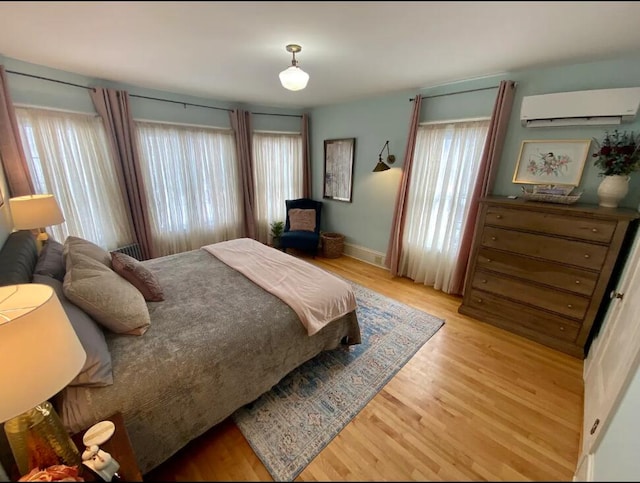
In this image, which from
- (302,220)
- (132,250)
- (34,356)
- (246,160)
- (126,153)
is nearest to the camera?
(34,356)

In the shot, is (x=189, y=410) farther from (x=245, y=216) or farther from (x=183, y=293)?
(x=245, y=216)

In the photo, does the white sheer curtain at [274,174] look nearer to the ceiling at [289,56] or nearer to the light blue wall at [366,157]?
the light blue wall at [366,157]

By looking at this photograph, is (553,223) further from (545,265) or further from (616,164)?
(616,164)

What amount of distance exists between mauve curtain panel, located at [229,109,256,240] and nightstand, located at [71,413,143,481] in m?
3.17

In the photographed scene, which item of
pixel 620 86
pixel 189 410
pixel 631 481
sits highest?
pixel 620 86

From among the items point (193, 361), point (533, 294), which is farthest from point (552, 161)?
point (193, 361)

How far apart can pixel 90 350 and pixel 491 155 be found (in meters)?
3.32

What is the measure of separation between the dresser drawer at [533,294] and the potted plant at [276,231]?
2972mm

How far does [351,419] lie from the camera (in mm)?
1530

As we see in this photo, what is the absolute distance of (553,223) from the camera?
6.61ft

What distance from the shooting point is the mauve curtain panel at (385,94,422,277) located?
9.78 ft

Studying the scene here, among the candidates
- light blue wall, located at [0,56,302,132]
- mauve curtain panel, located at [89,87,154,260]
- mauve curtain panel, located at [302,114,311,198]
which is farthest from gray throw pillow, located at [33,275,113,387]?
mauve curtain panel, located at [302,114,311,198]

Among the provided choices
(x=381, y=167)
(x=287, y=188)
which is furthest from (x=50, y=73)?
(x=381, y=167)

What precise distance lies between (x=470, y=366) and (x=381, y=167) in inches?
95.0
